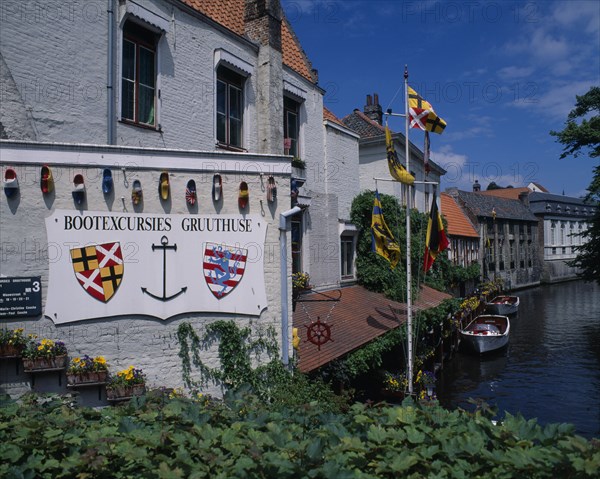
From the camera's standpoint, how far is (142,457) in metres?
3.71

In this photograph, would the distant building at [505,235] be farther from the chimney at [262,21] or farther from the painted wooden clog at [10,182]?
the painted wooden clog at [10,182]

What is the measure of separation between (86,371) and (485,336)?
21416 millimetres

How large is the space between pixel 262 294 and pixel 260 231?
3.97ft

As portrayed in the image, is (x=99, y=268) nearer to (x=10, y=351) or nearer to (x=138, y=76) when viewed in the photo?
(x=10, y=351)

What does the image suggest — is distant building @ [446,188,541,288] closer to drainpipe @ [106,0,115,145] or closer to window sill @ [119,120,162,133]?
window sill @ [119,120,162,133]

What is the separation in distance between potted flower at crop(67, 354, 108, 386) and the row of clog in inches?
100

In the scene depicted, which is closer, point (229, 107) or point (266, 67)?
point (229, 107)

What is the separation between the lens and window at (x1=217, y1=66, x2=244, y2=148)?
12234 mm

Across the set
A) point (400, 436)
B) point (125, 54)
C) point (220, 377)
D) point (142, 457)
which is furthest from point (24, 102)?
point (400, 436)

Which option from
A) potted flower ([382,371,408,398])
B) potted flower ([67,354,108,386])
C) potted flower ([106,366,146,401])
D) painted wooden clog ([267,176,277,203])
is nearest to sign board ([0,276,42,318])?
potted flower ([67,354,108,386])

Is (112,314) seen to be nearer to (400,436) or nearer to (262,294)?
(262,294)

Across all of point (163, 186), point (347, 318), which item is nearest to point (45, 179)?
point (163, 186)

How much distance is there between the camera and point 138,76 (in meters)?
10.1

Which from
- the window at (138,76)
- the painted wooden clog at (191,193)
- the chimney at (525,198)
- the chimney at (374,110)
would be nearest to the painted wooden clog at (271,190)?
the painted wooden clog at (191,193)
